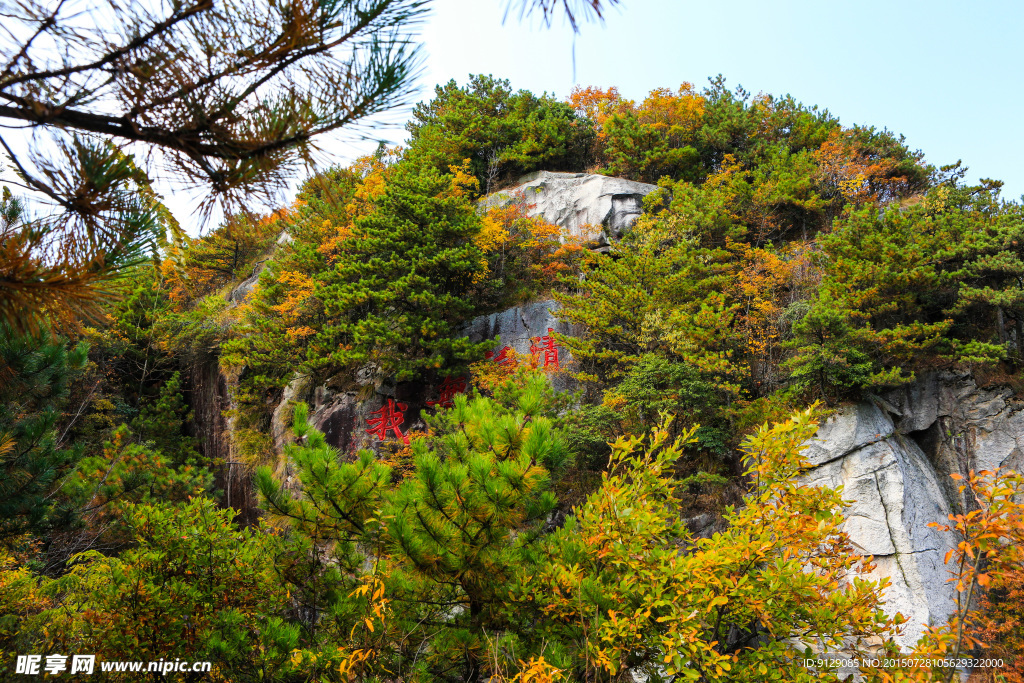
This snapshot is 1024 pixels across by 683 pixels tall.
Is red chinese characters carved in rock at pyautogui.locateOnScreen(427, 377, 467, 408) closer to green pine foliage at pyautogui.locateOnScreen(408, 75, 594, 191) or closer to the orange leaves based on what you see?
green pine foliage at pyautogui.locateOnScreen(408, 75, 594, 191)

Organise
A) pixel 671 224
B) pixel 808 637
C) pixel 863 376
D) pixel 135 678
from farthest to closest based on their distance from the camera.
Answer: pixel 671 224 → pixel 863 376 → pixel 135 678 → pixel 808 637

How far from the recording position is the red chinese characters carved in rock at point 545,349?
380 inches

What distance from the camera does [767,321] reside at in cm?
888

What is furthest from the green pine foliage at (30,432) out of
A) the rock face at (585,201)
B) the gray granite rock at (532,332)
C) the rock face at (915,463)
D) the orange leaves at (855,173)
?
the orange leaves at (855,173)

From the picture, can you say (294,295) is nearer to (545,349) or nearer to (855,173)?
(545,349)

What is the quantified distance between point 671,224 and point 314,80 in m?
9.28

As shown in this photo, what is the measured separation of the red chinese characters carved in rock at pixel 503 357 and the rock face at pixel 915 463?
4.65 metres

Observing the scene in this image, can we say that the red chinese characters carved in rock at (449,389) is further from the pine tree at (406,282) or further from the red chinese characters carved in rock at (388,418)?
the red chinese characters carved in rock at (388,418)

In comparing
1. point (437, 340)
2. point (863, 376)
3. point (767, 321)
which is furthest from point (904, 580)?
point (437, 340)

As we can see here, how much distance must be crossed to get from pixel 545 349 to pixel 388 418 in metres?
3.10

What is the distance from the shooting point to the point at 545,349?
32.2 ft

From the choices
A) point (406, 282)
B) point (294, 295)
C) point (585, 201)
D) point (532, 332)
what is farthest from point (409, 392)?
point (585, 201)

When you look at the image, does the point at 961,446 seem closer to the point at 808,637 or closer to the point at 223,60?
the point at 808,637

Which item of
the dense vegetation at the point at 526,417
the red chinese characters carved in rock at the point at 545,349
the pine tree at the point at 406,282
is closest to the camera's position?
the dense vegetation at the point at 526,417
